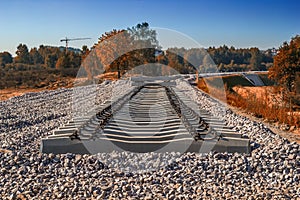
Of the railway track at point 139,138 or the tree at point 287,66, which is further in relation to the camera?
the tree at point 287,66

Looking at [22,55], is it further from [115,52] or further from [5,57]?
[115,52]

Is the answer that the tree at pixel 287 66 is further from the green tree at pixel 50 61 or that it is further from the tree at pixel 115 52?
the green tree at pixel 50 61

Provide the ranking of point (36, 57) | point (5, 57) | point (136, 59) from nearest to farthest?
point (136, 59) < point (5, 57) < point (36, 57)

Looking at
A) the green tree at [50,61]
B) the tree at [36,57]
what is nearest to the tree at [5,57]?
the tree at [36,57]

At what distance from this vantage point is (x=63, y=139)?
586 cm

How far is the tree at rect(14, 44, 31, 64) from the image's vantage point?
2883 inches

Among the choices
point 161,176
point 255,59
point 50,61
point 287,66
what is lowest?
point 161,176

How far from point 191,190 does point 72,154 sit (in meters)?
2.14

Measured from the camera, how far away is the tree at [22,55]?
7324cm

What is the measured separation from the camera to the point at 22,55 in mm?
73750

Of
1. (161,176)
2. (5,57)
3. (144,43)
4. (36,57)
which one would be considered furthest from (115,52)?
(36,57)

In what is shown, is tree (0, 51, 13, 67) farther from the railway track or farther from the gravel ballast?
the gravel ballast

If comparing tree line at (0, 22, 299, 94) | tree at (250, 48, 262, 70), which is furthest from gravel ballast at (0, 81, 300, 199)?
tree at (250, 48, 262, 70)

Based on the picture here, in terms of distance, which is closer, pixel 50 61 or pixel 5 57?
pixel 50 61
